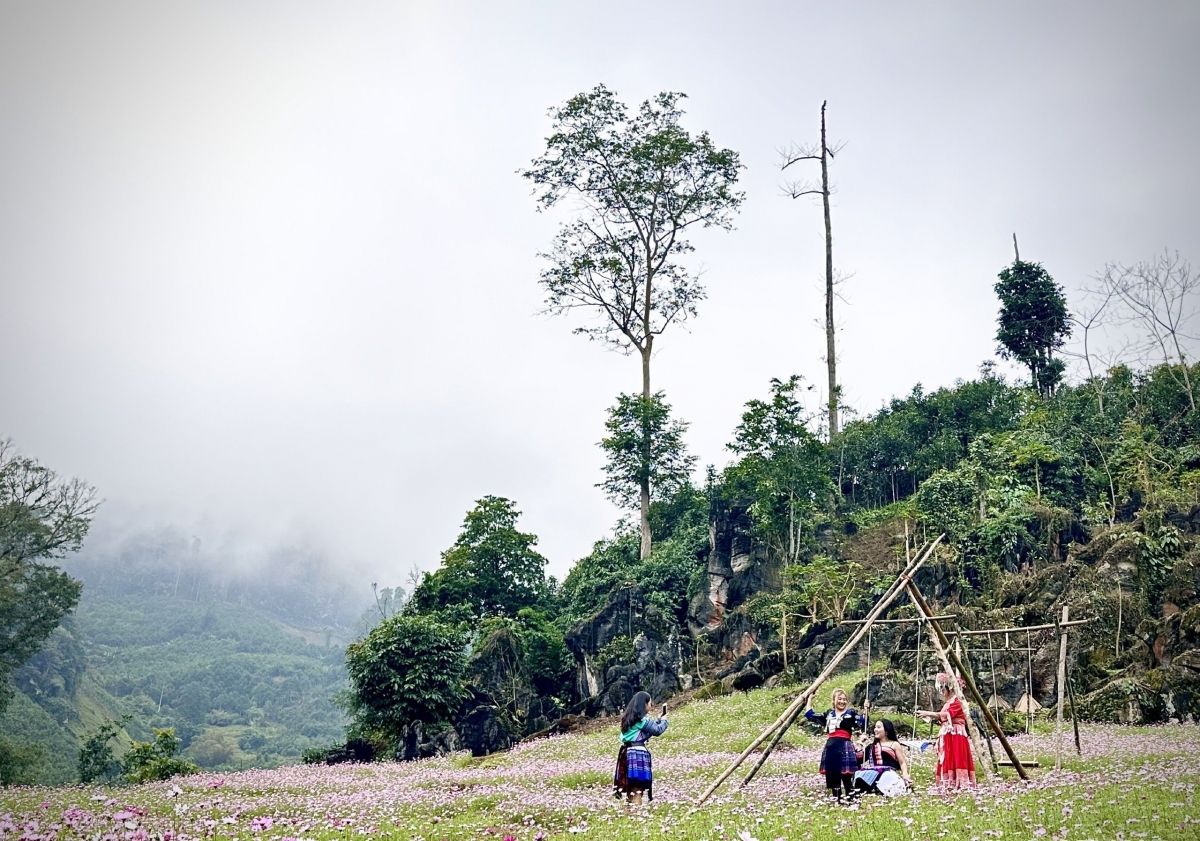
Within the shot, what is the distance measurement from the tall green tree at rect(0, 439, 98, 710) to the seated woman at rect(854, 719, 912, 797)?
13.3 metres

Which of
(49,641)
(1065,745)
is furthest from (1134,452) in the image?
(49,641)

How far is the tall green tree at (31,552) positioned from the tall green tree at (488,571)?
13.8 m

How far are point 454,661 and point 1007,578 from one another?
16.9m

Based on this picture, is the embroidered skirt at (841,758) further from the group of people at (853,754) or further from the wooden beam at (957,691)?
the wooden beam at (957,691)

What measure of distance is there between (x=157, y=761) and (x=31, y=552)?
824 centimetres

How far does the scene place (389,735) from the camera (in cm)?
2462

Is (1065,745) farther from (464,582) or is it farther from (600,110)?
(600,110)

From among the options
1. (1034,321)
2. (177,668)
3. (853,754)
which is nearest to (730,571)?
(1034,321)

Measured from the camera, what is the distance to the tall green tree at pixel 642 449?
34.4m

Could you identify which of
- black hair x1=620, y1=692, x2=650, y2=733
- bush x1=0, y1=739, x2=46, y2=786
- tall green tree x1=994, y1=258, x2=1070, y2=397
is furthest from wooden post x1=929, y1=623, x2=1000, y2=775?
tall green tree x1=994, y1=258, x2=1070, y2=397

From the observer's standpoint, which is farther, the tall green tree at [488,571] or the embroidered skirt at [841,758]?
the tall green tree at [488,571]

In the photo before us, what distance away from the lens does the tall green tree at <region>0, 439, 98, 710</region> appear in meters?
15.0

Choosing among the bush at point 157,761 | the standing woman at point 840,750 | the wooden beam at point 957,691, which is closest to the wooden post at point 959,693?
the wooden beam at point 957,691

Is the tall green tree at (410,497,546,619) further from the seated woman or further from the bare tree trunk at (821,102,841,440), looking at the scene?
the seated woman
